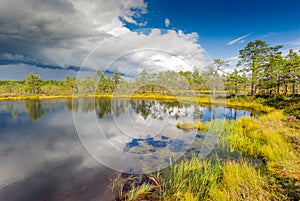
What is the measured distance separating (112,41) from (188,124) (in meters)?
9.34

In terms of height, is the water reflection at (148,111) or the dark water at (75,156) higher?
the water reflection at (148,111)

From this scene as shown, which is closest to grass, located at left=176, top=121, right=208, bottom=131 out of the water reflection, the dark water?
the dark water

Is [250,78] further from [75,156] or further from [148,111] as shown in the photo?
[75,156]

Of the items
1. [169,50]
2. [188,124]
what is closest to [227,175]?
[169,50]

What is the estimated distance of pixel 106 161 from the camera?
6.63 m

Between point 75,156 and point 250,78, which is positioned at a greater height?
point 250,78

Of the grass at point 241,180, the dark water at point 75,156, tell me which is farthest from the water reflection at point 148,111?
the grass at point 241,180

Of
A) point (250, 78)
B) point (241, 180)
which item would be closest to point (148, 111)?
point (241, 180)

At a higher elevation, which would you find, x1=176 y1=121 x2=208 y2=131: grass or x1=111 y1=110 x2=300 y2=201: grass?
x1=111 y1=110 x2=300 y2=201: grass

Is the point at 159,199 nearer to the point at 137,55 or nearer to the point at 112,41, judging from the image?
the point at 137,55

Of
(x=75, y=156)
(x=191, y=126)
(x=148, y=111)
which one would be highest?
(x=148, y=111)

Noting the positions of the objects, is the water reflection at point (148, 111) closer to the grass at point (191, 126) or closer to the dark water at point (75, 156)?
the dark water at point (75, 156)

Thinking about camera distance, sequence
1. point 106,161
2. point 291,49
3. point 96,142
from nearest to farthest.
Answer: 1. point 106,161
2. point 96,142
3. point 291,49

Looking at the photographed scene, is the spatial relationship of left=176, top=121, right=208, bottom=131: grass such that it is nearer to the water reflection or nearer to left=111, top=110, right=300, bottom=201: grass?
the water reflection
